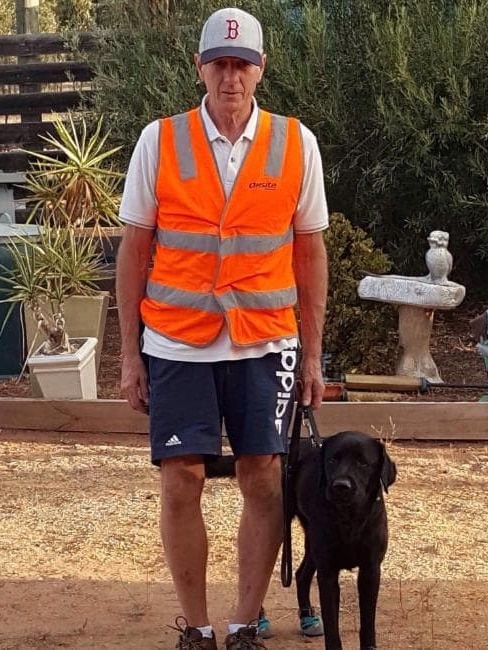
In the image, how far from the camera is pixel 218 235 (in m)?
3.51

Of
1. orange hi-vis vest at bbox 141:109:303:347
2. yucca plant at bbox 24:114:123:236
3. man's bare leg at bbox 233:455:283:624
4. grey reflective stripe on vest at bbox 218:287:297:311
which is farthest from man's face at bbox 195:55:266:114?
yucca plant at bbox 24:114:123:236

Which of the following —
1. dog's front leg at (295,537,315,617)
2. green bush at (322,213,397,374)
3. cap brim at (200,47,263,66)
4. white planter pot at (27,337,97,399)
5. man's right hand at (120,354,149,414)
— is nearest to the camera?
cap brim at (200,47,263,66)

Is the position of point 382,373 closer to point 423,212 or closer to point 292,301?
point 423,212

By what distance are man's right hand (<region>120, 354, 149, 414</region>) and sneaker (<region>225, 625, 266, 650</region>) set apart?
781 mm

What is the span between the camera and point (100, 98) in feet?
31.7

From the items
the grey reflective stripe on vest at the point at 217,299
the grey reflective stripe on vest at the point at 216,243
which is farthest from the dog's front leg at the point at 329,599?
the grey reflective stripe on vest at the point at 216,243

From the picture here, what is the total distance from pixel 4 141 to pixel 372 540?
7.68 meters

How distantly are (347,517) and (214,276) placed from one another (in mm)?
827

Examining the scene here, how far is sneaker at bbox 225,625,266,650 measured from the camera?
3.77 m

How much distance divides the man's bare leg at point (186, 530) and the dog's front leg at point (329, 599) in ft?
1.20

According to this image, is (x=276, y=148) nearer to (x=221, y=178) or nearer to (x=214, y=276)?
(x=221, y=178)

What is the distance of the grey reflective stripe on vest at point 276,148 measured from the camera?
3557 millimetres

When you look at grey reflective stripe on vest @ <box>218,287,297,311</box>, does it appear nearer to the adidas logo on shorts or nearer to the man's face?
the adidas logo on shorts

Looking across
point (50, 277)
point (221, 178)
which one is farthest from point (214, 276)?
point (50, 277)
